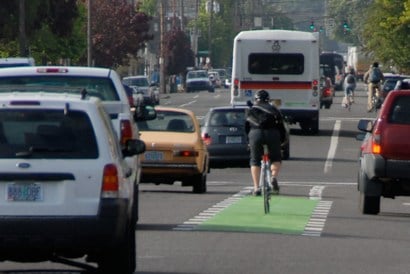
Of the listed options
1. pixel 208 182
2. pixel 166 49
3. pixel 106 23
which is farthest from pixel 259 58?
pixel 166 49

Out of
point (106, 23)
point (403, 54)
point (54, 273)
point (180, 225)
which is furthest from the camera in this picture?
point (106, 23)

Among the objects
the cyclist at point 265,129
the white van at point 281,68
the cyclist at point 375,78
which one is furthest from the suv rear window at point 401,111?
the cyclist at point 375,78

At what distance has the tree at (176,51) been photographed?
119188 millimetres

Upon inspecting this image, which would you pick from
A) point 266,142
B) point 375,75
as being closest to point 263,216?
point 266,142

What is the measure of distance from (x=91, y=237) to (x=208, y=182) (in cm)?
1754

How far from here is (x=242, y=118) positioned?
33062 millimetres

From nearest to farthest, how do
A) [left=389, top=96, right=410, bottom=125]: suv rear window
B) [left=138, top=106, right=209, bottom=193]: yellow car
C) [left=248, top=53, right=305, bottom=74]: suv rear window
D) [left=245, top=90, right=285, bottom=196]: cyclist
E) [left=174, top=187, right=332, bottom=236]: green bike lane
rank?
[left=174, top=187, right=332, bottom=236]: green bike lane
[left=389, top=96, right=410, bottom=125]: suv rear window
[left=245, top=90, right=285, bottom=196]: cyclist
[left=138, top=106, right=209, bottom=193]: yellow car
[left=248, top=53, right=305, bottom=74]: suv rear window

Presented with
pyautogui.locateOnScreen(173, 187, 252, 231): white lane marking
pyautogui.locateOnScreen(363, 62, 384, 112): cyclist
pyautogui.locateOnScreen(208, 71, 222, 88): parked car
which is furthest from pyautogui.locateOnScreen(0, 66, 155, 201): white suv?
pyautogui.locateOnScreen(208, 71, 222, 88): parked car

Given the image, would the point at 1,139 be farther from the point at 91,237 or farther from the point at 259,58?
the point at 259,58

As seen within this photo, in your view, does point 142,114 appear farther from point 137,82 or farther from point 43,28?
point 137,82

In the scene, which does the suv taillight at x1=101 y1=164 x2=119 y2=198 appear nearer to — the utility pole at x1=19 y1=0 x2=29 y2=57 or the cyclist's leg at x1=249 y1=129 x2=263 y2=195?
the cyclist's leg at x1=249 y1=129 x2=263 y2=195

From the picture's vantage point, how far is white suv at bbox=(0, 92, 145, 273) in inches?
451

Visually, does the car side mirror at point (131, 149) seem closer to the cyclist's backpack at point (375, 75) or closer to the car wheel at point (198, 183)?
the car wheel at point (198, 183)

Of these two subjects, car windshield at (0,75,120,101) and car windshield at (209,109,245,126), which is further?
car windshield at (209,109,245,126)
